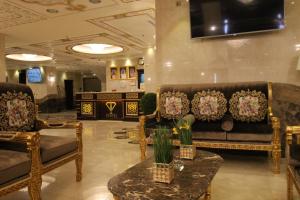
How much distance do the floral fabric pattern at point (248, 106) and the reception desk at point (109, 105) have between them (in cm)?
545

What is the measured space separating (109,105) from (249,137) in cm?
687

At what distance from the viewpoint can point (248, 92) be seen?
11.7 feet

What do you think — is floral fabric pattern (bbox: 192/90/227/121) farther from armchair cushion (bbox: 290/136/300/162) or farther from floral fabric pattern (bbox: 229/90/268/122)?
armchair cushion (bbox: 290/136/300/162)

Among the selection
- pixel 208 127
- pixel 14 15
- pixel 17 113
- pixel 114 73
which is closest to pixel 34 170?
pixel 17 113

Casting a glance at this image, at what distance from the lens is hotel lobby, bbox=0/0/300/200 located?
6.37ft

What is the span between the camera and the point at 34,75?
1422cm

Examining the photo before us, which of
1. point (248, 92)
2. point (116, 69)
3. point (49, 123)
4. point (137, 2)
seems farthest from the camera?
point (116, 69)

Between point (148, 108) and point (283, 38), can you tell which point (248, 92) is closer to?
point (283, 38)

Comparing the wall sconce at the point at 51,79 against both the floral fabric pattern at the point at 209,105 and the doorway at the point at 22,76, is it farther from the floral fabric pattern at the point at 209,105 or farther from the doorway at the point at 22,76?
the floral fabric pattern at the point at 209,105

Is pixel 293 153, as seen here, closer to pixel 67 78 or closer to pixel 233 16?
pixel 233 16

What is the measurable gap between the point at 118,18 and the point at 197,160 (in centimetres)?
465

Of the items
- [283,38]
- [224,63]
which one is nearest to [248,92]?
[224,63]

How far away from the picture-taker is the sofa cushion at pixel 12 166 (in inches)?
73.1

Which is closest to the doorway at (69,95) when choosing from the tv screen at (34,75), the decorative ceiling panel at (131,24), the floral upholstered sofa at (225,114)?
the tv screen at (34,75)
